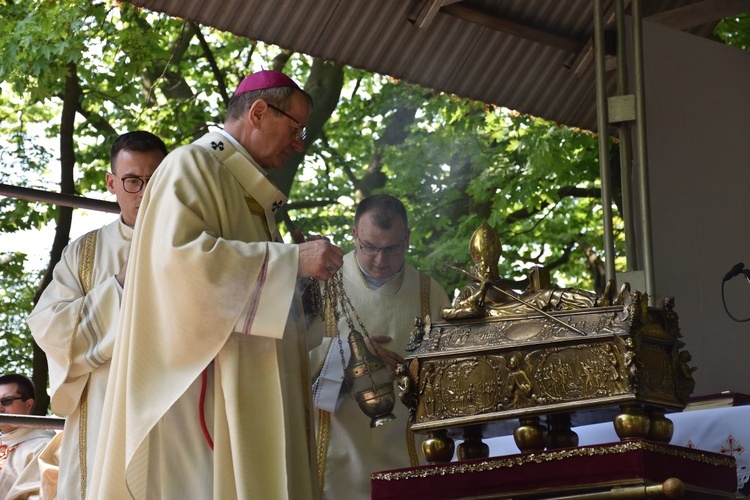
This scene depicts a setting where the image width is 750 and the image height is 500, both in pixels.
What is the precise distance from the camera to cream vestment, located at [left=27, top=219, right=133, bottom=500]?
4.50m

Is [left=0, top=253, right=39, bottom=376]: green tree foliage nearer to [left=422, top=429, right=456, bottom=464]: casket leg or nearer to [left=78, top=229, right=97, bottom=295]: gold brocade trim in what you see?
[left=78, top=229, right=97, bottom=295]: gold brocade trim

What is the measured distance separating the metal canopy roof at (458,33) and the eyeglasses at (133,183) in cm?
139

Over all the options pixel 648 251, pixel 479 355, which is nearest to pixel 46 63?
pixel 648 251

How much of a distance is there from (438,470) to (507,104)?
4.11 metres

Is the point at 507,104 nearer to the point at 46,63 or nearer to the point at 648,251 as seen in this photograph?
the point at 648,251

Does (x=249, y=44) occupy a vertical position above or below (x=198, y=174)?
above

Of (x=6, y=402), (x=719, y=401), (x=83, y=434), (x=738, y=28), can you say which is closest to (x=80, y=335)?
(x=83, y=434)

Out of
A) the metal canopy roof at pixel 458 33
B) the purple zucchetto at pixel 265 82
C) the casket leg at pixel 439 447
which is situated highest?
the metal canopy roof at pixel 458 33

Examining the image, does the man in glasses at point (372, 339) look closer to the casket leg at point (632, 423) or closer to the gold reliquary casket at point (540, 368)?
the gold reliquary casket at point (540, 368)

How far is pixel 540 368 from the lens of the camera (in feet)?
10.9

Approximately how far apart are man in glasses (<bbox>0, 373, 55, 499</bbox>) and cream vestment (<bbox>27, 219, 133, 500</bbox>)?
7.57 ft

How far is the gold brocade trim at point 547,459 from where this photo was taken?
3.11m

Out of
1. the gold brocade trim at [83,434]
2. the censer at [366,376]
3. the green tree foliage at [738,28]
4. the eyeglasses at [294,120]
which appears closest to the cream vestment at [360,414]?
the censer at [366,376]

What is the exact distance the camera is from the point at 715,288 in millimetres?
5535
